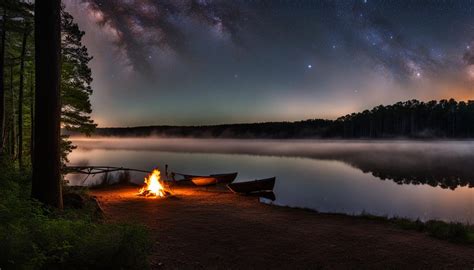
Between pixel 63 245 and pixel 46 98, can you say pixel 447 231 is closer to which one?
pixel 63 245

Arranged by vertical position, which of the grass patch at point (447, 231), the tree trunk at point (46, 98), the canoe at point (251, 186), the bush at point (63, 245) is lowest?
the canoe at point (251, 186)

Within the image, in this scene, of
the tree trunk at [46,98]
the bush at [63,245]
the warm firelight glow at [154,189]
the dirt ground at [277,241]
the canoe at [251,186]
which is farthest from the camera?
the canoe at [251,186]

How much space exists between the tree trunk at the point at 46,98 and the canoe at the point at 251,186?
48.1ft

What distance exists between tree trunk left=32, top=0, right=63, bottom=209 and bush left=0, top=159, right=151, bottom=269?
1681 mm

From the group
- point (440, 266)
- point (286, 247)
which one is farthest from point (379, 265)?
point (286, 247)

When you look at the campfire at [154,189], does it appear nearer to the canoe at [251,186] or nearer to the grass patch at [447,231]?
the canoe at [251,186]

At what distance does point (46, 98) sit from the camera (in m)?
9.23

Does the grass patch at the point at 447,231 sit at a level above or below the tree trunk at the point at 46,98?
below

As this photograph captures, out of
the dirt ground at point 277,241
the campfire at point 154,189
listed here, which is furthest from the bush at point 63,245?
the campfire at point 154,189

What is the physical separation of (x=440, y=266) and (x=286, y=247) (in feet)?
14.0

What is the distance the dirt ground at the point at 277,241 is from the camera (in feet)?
28.8

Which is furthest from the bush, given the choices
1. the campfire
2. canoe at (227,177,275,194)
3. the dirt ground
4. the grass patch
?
canoe at (227,177,275,194)

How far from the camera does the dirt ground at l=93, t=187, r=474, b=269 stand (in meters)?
8.77

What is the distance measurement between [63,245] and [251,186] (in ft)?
59.7
